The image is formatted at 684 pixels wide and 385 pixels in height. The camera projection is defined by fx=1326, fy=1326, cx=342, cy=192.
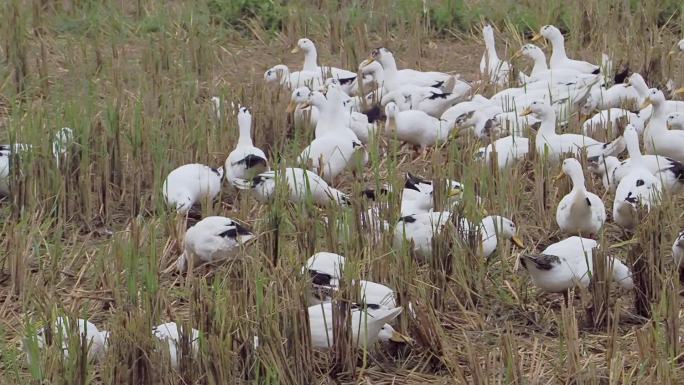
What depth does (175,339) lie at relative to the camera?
14.2 feet

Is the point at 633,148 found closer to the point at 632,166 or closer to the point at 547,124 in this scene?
the point at 632,166

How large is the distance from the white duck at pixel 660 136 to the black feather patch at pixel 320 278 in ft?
8.30

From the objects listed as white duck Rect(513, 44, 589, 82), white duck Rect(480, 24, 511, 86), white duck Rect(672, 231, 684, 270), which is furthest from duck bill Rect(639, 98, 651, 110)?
white duck Rect(672, 231, 684, 270)

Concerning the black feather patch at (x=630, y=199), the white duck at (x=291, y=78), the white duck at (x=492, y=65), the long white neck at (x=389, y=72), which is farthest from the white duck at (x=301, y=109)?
the black feather patch at (x=630, y=199)

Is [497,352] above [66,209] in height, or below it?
below

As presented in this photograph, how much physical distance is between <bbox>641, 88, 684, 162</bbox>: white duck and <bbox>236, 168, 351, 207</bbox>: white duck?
1.77m

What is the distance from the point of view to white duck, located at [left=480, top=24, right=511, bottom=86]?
8.67 meters

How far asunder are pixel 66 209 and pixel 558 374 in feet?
8.90

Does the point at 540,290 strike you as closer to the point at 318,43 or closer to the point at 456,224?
the point at 456,224

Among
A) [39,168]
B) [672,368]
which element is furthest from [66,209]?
[672,368]

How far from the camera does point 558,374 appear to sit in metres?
4.33

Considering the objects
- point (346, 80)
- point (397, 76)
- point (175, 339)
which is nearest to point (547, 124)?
point (397, 76)

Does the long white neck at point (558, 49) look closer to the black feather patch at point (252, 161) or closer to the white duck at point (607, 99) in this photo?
the white duck at point (607, 99)

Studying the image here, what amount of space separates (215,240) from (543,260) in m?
1.34
